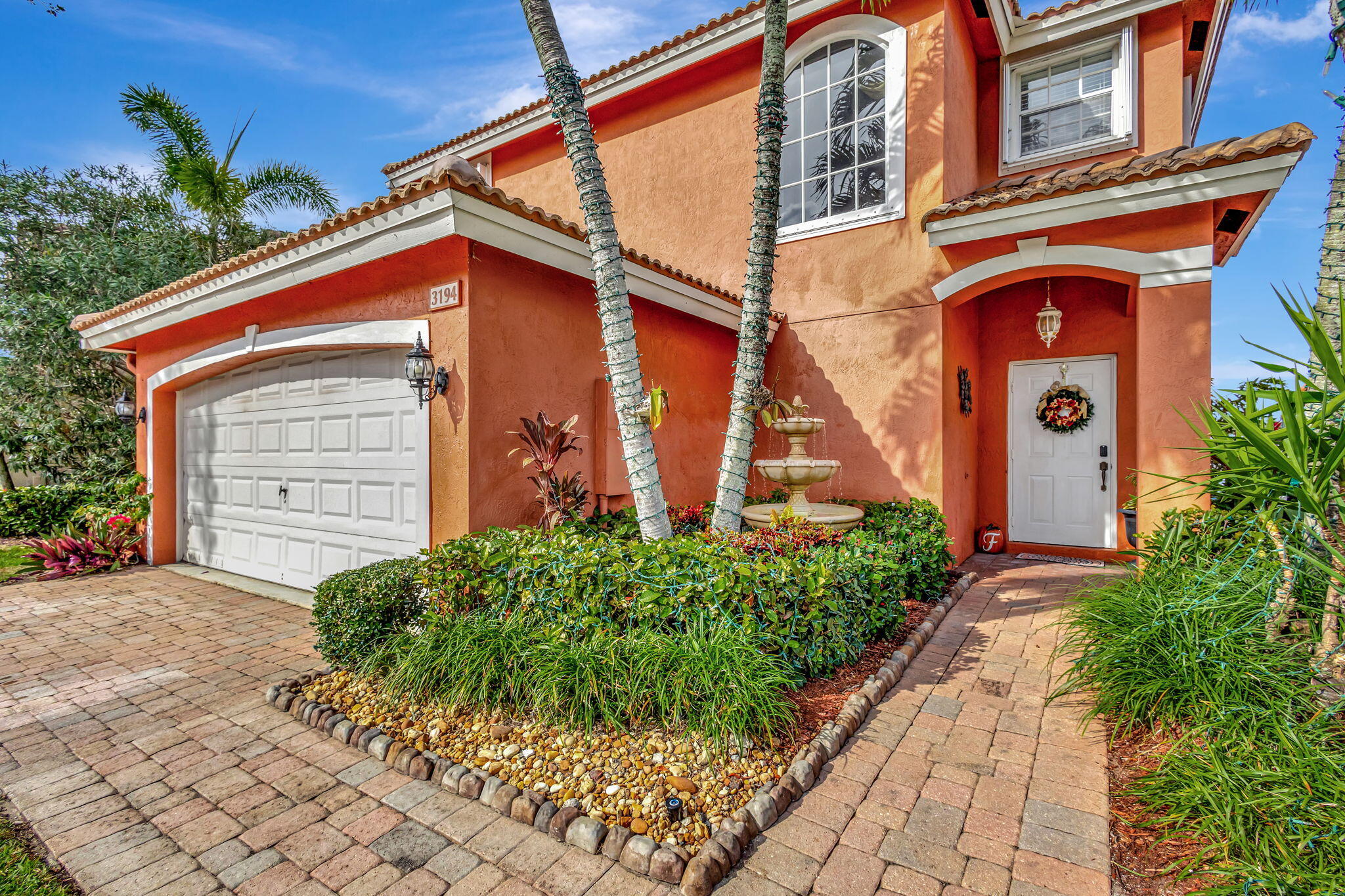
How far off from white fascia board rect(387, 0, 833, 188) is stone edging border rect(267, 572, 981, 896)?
6215mm

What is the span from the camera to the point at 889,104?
745 centimetres

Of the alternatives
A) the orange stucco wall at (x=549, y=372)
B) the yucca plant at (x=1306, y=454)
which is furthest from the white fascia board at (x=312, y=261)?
the yucca plant at (x=1306, y=454)

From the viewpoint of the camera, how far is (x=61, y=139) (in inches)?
469

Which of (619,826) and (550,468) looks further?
(550,468)

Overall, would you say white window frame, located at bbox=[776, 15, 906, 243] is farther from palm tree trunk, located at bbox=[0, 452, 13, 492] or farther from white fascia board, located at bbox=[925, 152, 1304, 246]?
palm tree trunk, located at bbox=[0, 452, 13, 492]

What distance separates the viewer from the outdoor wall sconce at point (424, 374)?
5.11 meters

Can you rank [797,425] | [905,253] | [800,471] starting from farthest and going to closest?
[905,253]
[797,425]
[800,471]

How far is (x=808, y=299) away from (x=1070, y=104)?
459cm

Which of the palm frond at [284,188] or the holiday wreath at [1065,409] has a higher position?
the palm frond at [284,188]

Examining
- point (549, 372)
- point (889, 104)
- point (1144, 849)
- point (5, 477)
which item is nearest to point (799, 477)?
point (549, 372)

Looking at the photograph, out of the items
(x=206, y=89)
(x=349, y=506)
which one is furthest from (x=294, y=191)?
(x=349, y=506)

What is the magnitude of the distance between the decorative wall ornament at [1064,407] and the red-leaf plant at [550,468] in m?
6.53

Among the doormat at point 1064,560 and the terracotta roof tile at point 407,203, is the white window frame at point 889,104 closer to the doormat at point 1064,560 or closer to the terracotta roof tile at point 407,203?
the terracotta roof tile at point 407,203

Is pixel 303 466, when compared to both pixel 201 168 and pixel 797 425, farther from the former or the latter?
pixel 201 168
